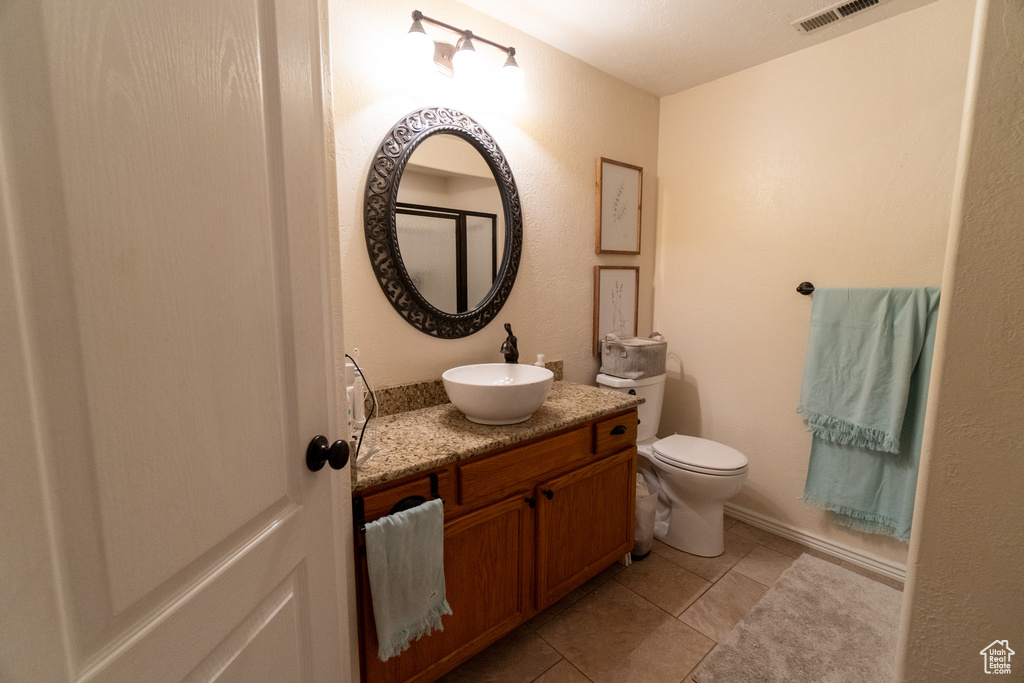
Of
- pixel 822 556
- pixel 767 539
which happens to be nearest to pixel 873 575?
pixel 822 556

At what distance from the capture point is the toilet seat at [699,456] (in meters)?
2.01

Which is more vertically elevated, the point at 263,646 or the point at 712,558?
the point at 263,646

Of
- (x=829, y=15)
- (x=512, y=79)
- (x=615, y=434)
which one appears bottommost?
(x=615, y=434)

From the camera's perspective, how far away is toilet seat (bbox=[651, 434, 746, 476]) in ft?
6.61

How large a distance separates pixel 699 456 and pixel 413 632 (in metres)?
1.54

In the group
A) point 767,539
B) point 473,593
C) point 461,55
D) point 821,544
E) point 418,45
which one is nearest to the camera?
point 473,593

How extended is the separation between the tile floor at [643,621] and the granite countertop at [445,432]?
2.70 feet

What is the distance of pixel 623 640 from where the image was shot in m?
1.65

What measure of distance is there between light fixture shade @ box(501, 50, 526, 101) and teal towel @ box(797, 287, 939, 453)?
1694 millimetres

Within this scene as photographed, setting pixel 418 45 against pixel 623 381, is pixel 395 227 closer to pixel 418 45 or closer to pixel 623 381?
pixel 418 45

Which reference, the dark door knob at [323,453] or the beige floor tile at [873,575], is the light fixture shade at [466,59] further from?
the beige floor tile at [873,575]

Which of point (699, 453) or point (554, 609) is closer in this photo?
point (554, 609)

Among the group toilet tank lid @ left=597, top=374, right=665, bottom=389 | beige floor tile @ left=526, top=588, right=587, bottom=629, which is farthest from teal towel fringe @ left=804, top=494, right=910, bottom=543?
beige floor tile @ left=526, top=588, right=587, bottom=629

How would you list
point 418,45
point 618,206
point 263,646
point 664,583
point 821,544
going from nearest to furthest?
point 263,646, point 418,45, point 664,583, point 821,544, point 618,206
